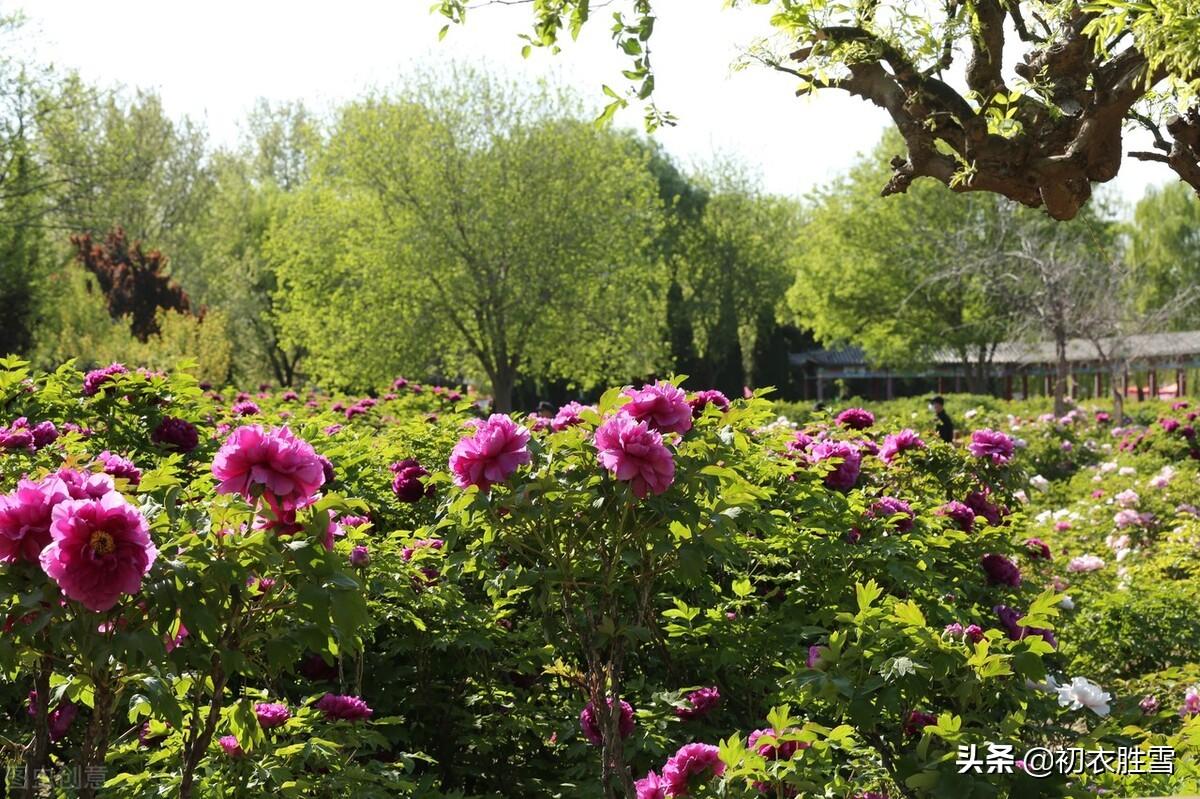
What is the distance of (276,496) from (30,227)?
102 ft

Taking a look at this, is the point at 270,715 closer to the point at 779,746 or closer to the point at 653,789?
the point at 653,789

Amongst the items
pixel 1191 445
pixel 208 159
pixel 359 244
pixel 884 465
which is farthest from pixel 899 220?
pixel 884 465

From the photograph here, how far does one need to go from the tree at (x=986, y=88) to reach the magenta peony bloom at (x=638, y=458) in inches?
86.1

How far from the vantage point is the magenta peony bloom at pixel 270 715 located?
10.6ft

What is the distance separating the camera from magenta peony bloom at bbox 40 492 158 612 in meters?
2.32

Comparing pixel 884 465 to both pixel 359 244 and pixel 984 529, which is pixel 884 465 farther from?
pixel 359 244

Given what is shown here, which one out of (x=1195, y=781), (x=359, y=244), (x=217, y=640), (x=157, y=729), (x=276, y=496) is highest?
(x=359, y=244)

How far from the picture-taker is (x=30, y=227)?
30.4 meters

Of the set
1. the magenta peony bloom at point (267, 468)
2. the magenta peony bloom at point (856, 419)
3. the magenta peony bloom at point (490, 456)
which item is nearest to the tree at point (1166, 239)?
the magenta peony bloom at point (856, 419)

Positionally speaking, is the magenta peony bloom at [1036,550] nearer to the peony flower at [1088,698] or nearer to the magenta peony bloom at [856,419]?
the magenta peony bloom at [856,419]

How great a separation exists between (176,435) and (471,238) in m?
24.7

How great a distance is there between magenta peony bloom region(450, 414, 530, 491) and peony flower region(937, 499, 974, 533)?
2904 millimetres

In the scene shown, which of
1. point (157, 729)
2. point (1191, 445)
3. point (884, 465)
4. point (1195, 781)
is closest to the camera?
point (157, 729)

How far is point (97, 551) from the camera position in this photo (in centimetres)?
234
